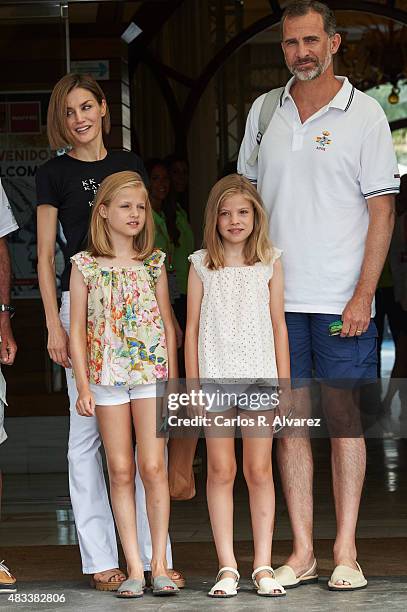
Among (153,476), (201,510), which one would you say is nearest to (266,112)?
(153,476)

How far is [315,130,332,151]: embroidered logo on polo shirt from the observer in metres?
4.41

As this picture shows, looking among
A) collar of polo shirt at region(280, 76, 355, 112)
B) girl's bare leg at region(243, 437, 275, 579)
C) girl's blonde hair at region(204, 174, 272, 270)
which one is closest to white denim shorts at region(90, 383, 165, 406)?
girl's bare leg at region(243, 437, 275, 579)

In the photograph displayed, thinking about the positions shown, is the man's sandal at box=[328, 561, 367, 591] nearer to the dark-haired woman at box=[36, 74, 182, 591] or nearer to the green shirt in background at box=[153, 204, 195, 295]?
the dark-haired woman at box=[36, 74, 182, 591]

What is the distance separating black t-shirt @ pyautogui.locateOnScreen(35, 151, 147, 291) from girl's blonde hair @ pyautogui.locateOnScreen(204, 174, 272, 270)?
1.30 ft

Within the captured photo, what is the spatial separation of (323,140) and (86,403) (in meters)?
1.16

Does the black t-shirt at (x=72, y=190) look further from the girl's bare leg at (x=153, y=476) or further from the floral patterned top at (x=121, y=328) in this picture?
the girl's bare leg at (x=153, y=476)

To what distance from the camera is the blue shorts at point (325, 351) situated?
4.43 metres

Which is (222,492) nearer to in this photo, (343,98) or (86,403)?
(86,403)

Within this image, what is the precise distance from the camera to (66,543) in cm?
555

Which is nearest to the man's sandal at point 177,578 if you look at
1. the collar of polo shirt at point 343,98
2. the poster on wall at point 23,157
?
the collar of polo shirt at point 343,98

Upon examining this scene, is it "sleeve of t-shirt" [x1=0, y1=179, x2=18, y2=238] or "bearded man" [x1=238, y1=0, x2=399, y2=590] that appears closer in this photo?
"bearded man" [x1=238, y1=0, x2=399, y2=590]

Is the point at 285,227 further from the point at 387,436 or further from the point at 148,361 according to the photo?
the point at 387,436

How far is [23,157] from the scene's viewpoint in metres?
7.95

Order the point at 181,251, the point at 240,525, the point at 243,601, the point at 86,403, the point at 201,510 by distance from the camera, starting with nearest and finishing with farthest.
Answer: the point at 243,601 → the point at 86,403 → the point at 240,525 → the point at 201,510 → the point at 181,251
